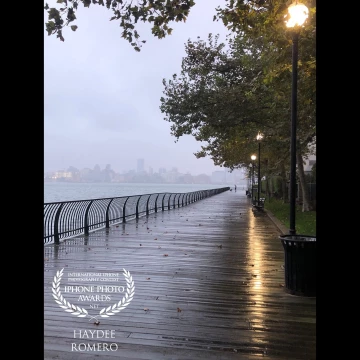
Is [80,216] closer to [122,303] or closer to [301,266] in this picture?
[122,303]

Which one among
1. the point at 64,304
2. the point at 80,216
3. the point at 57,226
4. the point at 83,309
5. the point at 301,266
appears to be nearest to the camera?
the point at 83,309

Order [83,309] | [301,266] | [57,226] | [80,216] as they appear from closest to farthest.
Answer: [83,309] → [301,266] → [57,226] → [80,216]

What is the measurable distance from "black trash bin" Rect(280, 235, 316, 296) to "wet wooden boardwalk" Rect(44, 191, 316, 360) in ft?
0.73

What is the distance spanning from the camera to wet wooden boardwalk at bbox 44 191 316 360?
12.4ft

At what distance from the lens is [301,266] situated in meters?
5.58

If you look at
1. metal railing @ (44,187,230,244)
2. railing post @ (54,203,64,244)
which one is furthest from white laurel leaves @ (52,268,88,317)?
railing post @ (54,203,64,244)

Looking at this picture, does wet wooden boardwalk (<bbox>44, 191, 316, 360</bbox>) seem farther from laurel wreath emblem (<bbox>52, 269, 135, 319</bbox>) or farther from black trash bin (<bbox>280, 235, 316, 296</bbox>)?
black trash bin (<bbox>280, 235, 316, 296</bbox>)

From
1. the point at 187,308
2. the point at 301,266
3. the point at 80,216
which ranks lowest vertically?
the point at 187,308

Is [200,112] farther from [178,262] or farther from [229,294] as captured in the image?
A: [229,294]

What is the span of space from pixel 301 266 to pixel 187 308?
74.5 inches

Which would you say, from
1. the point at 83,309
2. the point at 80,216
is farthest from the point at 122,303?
the point at 80,216
